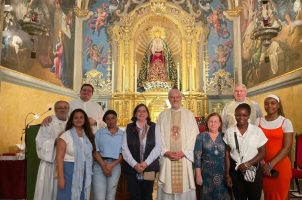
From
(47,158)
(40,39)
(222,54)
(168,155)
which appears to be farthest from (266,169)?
(222,54)

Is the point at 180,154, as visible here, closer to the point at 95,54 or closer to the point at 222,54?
the point at 222,54

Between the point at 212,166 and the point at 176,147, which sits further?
the point at 176,147

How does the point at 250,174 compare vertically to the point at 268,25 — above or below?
below

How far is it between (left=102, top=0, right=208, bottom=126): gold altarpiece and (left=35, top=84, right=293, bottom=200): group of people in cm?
797

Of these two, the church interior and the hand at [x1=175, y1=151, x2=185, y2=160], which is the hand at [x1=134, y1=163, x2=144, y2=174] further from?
the church interior

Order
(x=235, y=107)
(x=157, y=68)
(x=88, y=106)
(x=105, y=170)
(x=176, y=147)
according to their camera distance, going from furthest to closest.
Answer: (x=157, y=68) → (x=88, y=106) → (x=235, y=107) → (x=176, y=147) → (x=105, y=170)

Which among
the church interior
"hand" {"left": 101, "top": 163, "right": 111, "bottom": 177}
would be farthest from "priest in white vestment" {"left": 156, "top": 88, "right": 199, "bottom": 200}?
the church interior

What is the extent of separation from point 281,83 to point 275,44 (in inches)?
54.9

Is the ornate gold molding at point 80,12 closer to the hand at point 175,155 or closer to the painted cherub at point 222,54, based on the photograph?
the painted cherub at point 222,54

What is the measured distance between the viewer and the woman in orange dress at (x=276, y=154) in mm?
3359

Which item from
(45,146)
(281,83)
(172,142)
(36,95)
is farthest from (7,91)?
(281,83)

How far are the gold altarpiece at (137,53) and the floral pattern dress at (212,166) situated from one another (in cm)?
832

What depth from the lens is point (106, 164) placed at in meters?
3.84

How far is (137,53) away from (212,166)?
996 cm
